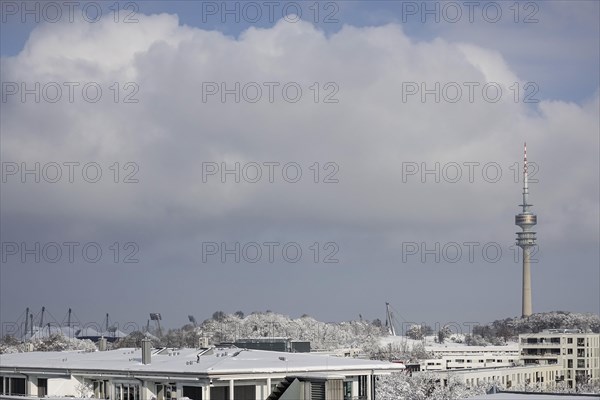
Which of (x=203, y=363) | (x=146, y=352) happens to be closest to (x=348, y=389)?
(x=203, y=363)

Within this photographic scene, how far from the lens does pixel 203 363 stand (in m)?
45.9

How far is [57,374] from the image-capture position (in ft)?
167

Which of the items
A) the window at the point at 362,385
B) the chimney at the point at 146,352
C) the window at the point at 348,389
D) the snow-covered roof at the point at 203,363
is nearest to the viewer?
the snow-covered roof at the point at 203,363

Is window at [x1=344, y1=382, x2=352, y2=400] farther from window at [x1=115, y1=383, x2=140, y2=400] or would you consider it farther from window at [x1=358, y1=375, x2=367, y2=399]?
window at [x1=115, y1=383, x2=140, y2=400]

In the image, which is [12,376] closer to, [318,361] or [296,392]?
[318,361]

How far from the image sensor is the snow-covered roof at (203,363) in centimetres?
4456

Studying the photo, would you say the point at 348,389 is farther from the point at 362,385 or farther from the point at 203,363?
the point at 203,363

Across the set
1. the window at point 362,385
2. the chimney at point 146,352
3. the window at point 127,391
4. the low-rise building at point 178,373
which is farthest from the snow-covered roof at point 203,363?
the window at point 127,391

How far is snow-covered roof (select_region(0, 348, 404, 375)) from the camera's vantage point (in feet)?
146

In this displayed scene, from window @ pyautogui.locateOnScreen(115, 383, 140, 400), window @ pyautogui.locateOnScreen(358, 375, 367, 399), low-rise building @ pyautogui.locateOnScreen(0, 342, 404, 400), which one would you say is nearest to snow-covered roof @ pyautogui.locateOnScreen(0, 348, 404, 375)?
low-rise building @ pyautogui.locateOnScreen(0, 342, 404, 400)

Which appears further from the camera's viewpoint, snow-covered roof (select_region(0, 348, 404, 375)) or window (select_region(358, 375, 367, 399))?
window (select_region(358, 375, 367, 399))

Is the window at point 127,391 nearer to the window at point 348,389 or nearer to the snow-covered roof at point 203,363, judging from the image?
the snow-covered roof at point 203,363

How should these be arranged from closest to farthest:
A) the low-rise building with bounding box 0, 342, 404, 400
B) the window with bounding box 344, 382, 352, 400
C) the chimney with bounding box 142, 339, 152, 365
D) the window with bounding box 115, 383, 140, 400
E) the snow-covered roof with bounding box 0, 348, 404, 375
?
the low-rise building with bounding box 0, 342, 404, 400, the snow-covered roof with bounding box 0, 348, 404, 375, the window with bounding box 344, 382, 352, 400, the window with bounding box 115, 383, 140, 400, the chimney with bounding box 142, 339, 152, 365

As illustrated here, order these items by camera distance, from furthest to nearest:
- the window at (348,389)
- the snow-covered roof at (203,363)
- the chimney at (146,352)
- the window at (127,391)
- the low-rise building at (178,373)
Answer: the chimney at (146,352), the window at (127,391), the window at (348,389), the snow-covered roof at (203,363), the low-rise building at (178,373)
